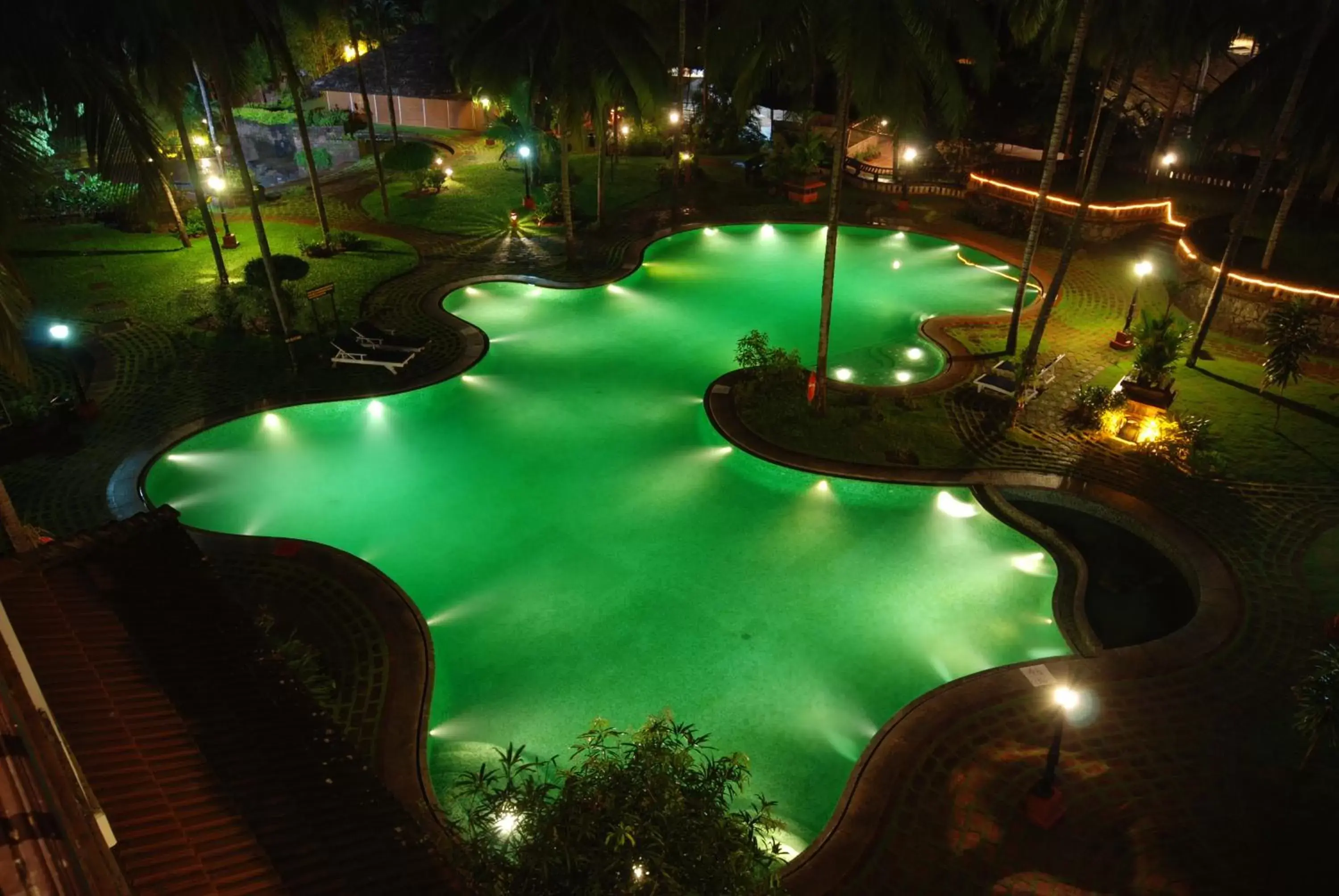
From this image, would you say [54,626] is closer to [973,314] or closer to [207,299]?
[207,299]

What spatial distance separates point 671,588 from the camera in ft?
44.3

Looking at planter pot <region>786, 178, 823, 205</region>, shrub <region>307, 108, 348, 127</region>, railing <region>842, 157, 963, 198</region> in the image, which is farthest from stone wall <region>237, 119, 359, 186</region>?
railing <region>842, 157, 963, 198</region>

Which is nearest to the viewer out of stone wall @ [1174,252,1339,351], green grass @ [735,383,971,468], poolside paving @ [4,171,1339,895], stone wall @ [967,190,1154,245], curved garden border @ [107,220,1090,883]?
poolside paving @ [4,171,1339,895]

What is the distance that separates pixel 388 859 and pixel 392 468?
1142 cm

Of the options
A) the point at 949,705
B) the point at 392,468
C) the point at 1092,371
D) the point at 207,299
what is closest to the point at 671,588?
the point at 949,705

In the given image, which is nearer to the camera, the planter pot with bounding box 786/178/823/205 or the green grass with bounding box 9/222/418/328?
the green grass with bounding box 9/222/418/328

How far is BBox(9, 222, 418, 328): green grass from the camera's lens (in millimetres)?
22359

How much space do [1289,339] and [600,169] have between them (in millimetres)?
20662

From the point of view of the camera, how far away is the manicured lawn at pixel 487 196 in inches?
1196

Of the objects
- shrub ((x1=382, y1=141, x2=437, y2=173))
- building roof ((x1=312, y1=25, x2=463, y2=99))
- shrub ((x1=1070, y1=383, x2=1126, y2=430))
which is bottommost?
A: shrub ((x1=1070, y1=383, x2=1126, y2=430))

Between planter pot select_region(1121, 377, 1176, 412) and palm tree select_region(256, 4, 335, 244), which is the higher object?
palm tree select_region(256, 4, 335, 244)

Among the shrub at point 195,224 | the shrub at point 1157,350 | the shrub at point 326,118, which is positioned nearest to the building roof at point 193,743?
the shrub at point 1157,350

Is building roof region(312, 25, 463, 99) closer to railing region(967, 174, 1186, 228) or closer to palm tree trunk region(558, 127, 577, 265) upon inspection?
palm tree trunk region(558, 127, 577, 265)

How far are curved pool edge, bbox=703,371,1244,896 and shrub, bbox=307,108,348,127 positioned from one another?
37659mm
